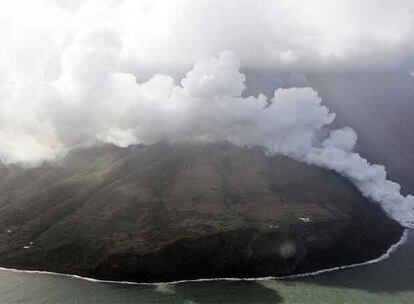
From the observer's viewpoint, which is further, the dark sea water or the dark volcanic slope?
the dark volcanic slope

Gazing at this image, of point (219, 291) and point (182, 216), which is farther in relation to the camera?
point (182, 216)

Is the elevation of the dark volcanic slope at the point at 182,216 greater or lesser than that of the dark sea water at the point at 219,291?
greater

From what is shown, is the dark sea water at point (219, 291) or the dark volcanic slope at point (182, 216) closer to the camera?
the dark sea water at point (219, 291)

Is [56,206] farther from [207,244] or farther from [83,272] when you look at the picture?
[207,244]

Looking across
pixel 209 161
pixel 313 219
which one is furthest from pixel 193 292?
pixel 209 161

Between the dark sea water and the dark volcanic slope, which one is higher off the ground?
the dark volcanic slope
